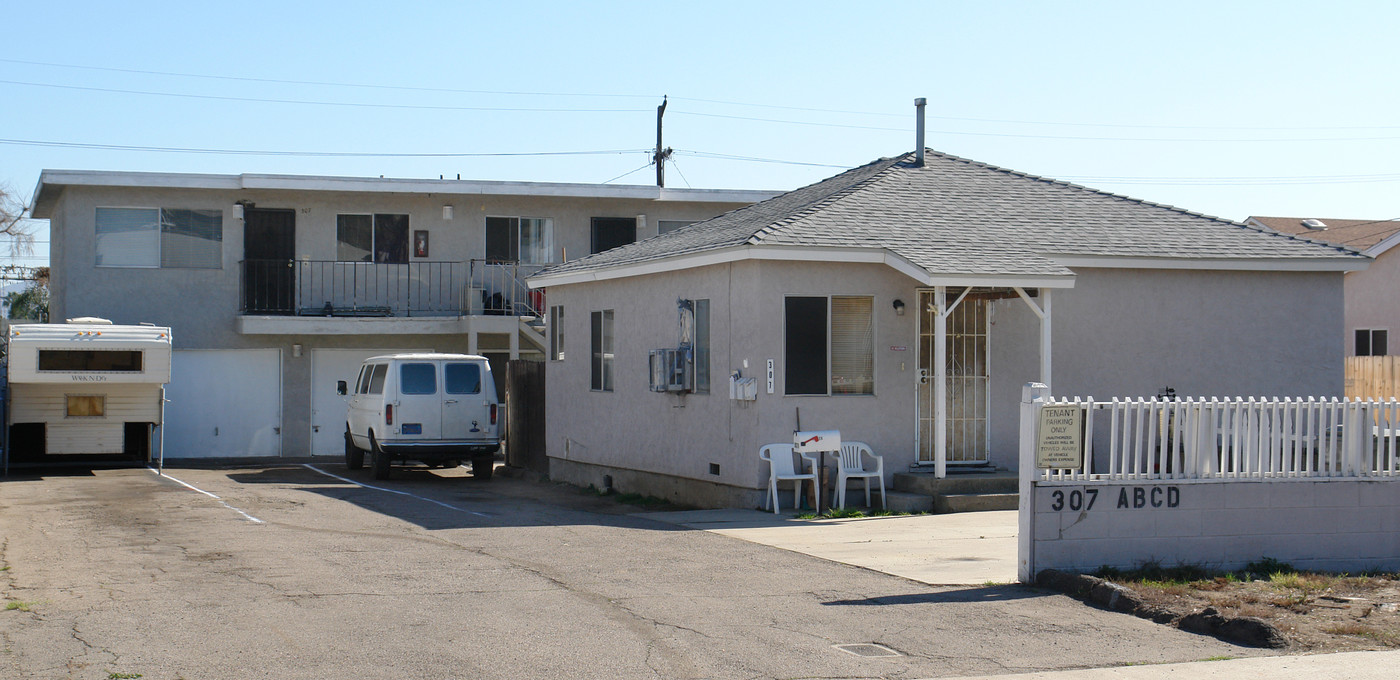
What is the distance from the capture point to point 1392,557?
10.5 m

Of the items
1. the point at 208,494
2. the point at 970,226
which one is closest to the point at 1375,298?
the point at 970,226

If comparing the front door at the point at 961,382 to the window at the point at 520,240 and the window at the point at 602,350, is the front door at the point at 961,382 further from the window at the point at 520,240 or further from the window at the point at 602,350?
the window at the point at 520,240

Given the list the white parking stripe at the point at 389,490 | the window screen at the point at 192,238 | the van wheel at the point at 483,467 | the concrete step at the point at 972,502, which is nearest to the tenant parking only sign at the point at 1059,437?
the concrete step at the point at 972,502

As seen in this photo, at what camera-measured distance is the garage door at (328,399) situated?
84.0 ft

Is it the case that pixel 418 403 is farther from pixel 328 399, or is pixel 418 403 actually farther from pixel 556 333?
pixel 328 399

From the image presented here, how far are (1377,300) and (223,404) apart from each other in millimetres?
25886

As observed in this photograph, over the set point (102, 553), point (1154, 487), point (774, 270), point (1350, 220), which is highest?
point (1350, 220)

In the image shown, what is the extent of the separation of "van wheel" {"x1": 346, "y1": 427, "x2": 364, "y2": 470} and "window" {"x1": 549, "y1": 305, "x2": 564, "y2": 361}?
12.8 feet

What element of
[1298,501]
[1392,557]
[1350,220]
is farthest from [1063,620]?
[1350,220]

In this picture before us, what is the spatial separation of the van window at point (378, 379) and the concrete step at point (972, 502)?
9.43 m

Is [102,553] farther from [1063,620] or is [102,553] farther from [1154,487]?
[1154,487]

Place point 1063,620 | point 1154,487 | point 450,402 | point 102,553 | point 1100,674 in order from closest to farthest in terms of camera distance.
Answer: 1. point 1100,674
2. point 1063,620
3. point 1154,487
4. point 102,553
5. point 450,402

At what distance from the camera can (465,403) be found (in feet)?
64.8

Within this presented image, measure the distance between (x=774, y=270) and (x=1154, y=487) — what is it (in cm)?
560
